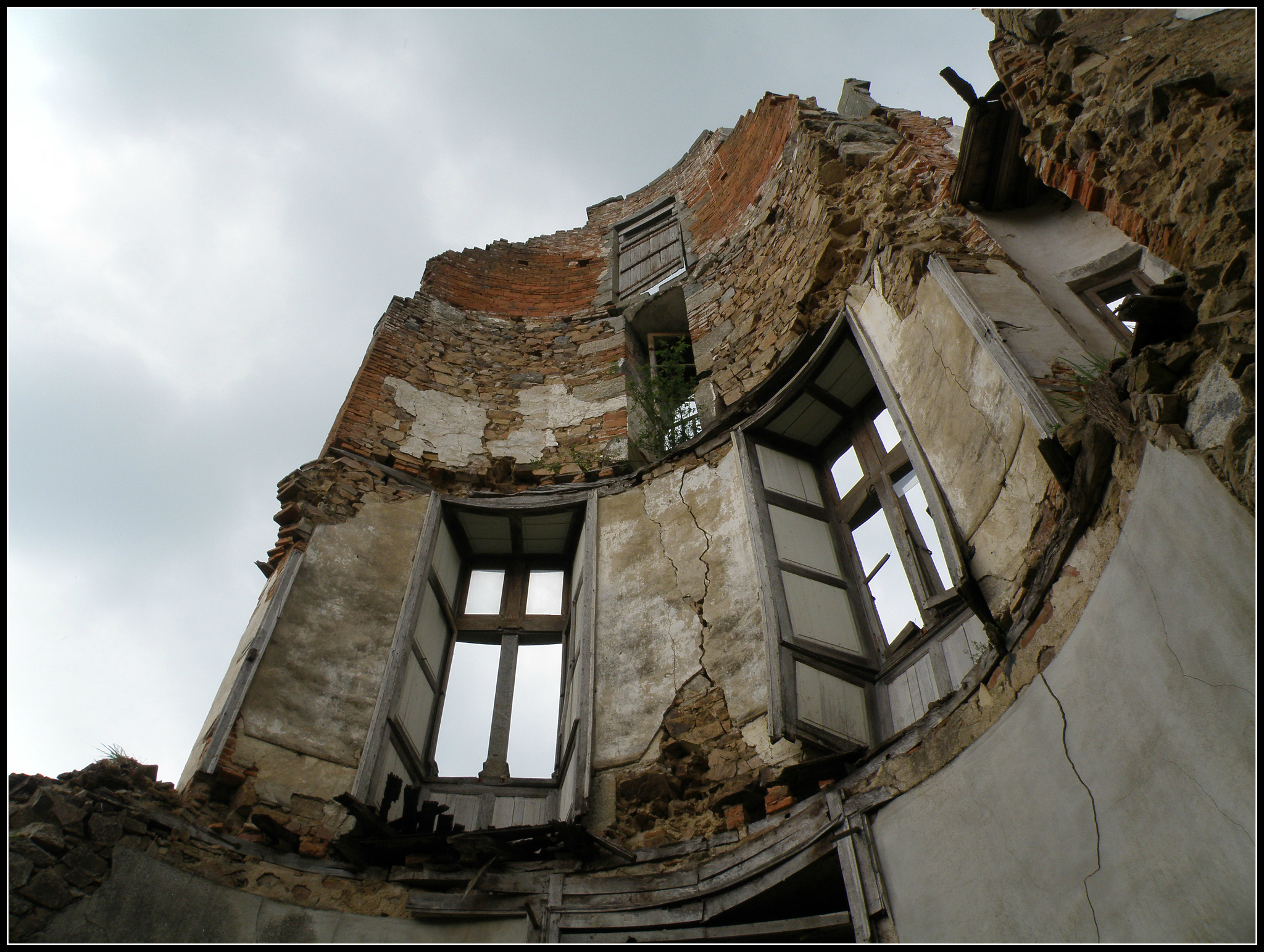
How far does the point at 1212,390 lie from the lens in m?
2.65

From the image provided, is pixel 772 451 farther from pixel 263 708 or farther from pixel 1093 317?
Result: pixel 263 708

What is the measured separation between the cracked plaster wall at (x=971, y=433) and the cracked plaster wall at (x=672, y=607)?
1.71m

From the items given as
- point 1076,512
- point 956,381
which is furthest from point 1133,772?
point 956,381

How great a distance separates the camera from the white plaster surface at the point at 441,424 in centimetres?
897

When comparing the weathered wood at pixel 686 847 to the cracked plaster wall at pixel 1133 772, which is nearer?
the cracked plaster wall at pixel 1133 772

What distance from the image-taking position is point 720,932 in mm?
4359

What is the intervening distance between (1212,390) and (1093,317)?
275 centimetres

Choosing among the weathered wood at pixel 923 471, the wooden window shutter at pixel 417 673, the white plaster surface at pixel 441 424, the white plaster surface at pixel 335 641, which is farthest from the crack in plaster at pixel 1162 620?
the white plaster surface at pixel 441 424

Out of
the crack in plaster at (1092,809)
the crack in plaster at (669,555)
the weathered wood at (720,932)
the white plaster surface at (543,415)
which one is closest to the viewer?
the crack in plaster at (1092,809)

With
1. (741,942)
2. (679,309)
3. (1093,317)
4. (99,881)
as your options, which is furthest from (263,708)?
(679,309)

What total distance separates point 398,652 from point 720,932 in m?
3.46

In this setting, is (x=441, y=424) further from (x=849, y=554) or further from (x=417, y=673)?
(x=849, y=554)

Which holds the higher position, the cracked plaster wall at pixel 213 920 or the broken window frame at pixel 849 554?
the broken window frame at pixel 849 554

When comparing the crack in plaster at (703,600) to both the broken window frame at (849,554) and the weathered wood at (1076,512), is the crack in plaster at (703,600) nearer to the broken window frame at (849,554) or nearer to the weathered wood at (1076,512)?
the broken window frame at (849,554)
